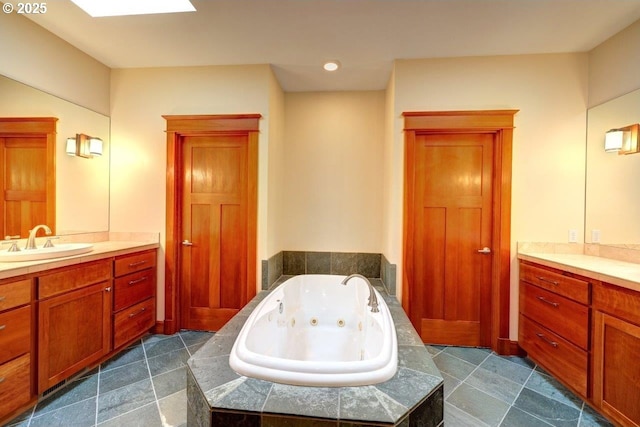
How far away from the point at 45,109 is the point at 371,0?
2.61 meters

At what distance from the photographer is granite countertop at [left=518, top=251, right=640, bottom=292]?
1504mm

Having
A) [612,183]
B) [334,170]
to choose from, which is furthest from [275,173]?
[612,183]

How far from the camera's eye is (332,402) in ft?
3.26

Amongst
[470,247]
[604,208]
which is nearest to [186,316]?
[470,247]

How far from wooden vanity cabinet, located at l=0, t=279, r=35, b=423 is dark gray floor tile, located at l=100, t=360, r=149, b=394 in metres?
0.36

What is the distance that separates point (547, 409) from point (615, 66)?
2552 mm

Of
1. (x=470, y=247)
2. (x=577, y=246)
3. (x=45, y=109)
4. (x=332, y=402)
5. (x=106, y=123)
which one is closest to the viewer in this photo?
(x=332, y=402)

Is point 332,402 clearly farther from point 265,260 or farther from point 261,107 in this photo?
point 261,107

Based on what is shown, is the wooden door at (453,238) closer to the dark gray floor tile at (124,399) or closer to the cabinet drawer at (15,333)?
the dark gray floor tile at (124,399)

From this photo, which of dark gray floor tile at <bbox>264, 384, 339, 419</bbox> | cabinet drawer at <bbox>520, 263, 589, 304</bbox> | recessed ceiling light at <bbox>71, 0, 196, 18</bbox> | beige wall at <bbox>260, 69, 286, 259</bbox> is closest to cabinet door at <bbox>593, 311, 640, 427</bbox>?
cabinet drawer at <bbox>520, 263, 589, 304</bbox>

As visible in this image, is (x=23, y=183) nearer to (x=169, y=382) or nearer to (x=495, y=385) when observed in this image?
(x=169, y=382)

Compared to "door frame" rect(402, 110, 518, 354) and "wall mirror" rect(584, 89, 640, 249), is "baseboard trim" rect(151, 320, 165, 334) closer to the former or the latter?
"door frame" rect(402, 110, 518, 354)

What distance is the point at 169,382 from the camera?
6.10 feet

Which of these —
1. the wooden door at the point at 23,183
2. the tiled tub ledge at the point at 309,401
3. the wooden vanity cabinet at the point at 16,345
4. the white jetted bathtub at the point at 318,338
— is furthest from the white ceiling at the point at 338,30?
the tiled tub ledge at the point at 309,401
